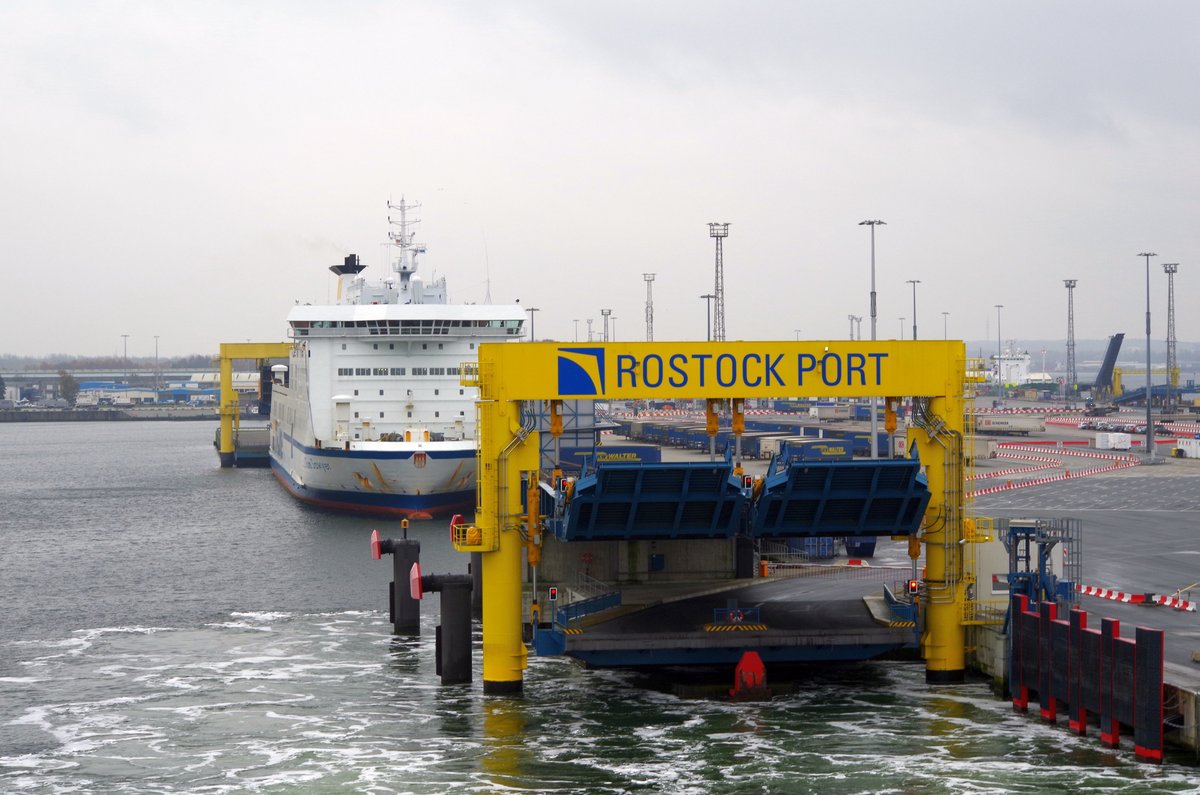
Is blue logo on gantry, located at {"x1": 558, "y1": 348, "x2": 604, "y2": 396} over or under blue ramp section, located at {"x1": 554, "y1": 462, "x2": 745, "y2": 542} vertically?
over

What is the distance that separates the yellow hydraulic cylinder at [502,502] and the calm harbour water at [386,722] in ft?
7.30

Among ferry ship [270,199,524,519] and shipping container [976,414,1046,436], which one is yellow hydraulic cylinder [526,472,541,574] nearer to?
ferry ship [270,199,524,519]

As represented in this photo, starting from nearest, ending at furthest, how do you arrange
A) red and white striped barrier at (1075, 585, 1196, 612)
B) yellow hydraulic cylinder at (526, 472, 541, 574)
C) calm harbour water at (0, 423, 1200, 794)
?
1. calm harbour water at (0, 423, 1200, 794)
2. yellow hydraulic cylinder at (526, 472, 541, 574)
3. red and white striped barrier at (1075, 585, 1196, 612)

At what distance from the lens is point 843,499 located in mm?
30172

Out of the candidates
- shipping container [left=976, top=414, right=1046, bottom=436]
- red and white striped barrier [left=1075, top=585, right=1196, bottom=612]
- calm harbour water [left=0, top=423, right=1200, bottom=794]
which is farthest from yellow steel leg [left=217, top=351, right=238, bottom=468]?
red and white striped barrier [left=1075, top=585, right=1196, bottom=612]

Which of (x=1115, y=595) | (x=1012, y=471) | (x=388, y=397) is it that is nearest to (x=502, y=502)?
(x=1115, y=595)

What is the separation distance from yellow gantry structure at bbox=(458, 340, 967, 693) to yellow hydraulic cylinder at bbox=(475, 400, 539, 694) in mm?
21

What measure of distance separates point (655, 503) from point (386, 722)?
7142mm

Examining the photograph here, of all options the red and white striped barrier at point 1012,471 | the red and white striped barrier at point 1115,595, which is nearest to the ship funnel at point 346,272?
the red and white striped barrier at point 1012,471

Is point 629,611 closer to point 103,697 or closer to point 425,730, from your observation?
point 425,730

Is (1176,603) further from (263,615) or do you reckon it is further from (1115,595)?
(263,615)

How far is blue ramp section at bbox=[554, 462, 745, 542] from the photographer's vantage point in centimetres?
2920

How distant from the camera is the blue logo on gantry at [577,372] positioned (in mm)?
29031

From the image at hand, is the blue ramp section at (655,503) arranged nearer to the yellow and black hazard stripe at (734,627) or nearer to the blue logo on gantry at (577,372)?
the blue logo on gantry at (577,372)
